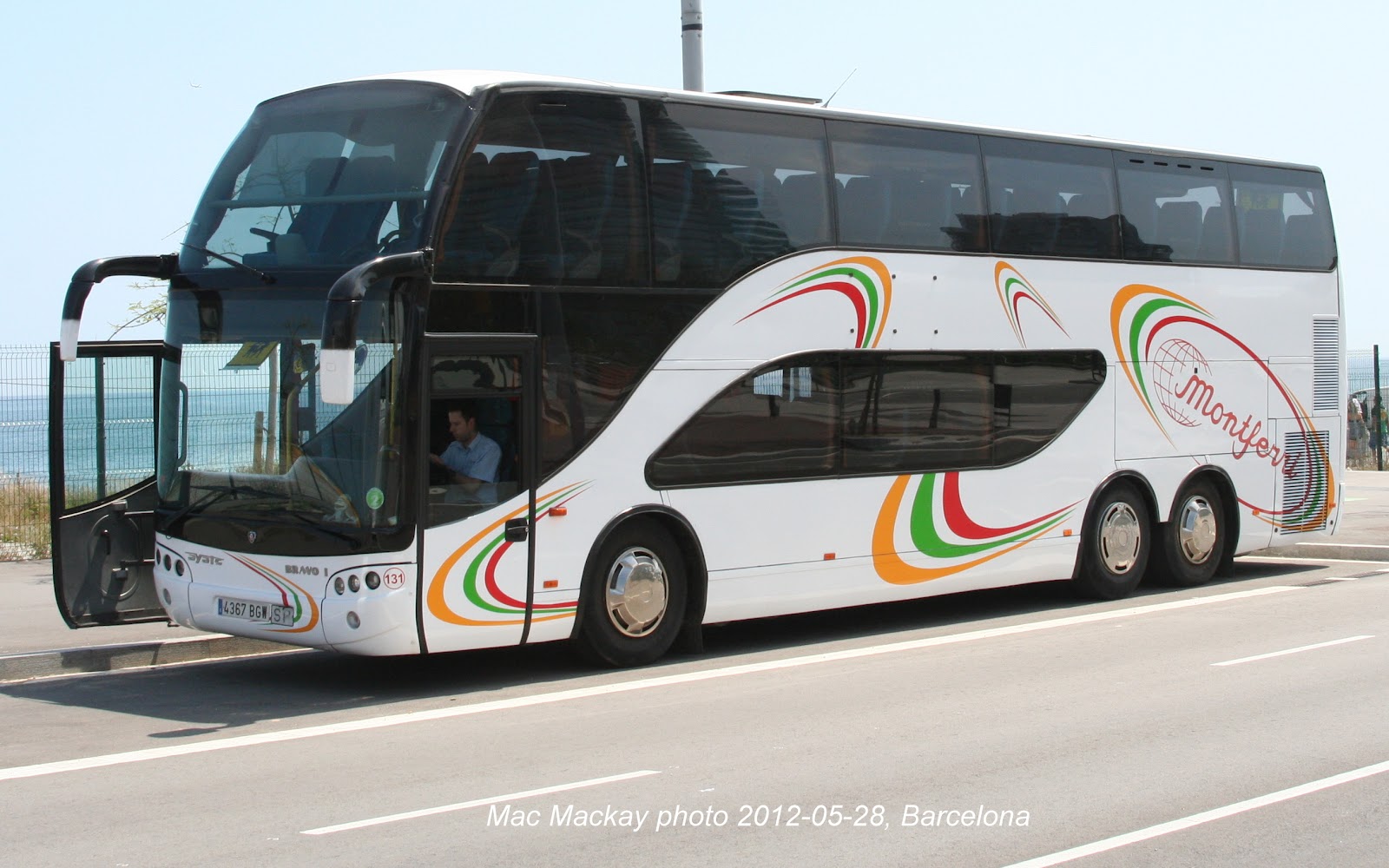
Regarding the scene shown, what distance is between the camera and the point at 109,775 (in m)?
8.52

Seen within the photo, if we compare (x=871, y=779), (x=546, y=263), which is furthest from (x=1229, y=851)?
(x=546, y=263)

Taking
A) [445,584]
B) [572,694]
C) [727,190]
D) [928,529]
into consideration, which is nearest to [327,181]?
[445,584]

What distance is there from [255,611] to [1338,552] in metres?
13.9

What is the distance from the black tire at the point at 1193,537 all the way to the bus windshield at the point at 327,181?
921 centimetres

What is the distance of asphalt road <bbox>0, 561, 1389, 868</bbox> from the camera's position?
699cm

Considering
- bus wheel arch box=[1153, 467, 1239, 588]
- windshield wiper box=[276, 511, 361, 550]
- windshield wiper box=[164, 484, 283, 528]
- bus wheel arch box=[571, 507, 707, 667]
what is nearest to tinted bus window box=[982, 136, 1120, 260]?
bus wheel arch box=[1153, 467, 1239, 588]

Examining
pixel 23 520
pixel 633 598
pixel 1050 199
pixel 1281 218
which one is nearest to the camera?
pixel 633 598

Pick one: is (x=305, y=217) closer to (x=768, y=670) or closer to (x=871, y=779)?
(x=768, y=670)

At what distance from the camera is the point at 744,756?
349 inches

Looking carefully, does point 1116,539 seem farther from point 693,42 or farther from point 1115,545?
point 693,42

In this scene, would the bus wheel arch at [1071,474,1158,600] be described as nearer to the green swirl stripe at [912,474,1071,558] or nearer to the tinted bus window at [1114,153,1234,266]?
the green swirl stripe at [912,474,1071,558]

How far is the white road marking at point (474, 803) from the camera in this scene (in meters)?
7.30

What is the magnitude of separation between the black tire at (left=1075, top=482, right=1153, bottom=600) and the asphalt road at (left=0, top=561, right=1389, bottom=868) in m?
1.93

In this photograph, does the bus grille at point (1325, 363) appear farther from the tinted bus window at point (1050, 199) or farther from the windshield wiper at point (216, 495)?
the windshield wiper at point (216, 495)
